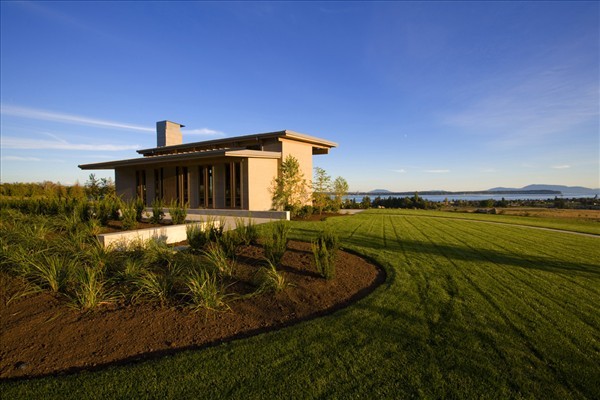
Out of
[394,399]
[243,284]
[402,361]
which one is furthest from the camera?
[243,284]

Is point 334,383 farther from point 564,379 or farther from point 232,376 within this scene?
point 564,379

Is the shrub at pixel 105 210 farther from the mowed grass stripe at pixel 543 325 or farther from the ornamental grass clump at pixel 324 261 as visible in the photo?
the mowed grass stripe at pixel 543 325

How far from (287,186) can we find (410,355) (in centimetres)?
1382

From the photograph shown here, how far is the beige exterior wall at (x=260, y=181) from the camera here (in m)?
15.2

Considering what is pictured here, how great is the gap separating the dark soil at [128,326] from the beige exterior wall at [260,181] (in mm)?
10572

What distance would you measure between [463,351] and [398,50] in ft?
48.9

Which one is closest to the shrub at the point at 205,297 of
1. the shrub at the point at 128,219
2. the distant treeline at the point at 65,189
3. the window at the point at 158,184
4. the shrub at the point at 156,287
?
the shrub at the point at 156,287

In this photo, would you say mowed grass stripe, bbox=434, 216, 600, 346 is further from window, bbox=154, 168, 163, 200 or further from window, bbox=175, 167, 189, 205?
window, bbox=154, 168, 163, 200

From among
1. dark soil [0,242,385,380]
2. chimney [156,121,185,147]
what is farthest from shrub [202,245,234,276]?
chimney [156,121,185,147]

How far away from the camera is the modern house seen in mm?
15375

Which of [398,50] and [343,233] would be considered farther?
[398,50]

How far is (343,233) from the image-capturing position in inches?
386

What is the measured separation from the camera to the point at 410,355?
2.92 m

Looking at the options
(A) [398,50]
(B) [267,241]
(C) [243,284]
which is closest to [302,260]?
(B) [267,241]
